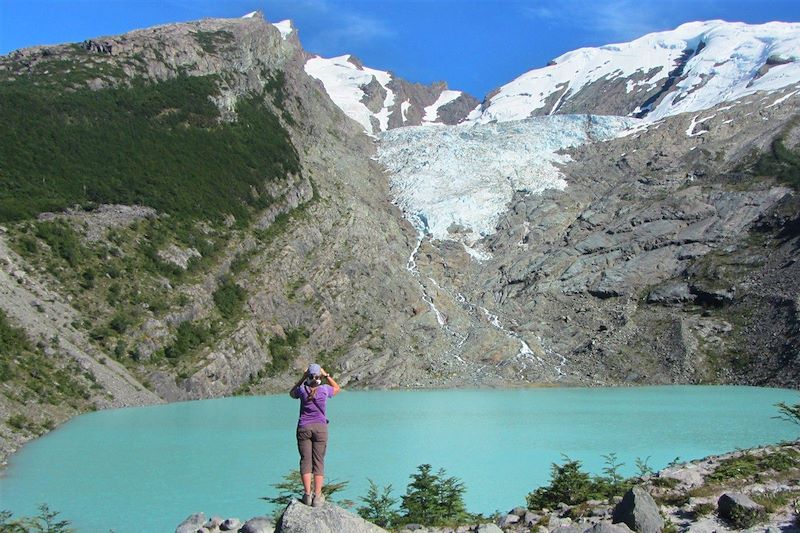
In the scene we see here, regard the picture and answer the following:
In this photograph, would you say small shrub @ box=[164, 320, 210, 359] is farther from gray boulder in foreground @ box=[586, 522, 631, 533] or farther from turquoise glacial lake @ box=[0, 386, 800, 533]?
gray boulder in foreground @ box=[586, 522, 631, 533]

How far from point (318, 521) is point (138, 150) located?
236 feet

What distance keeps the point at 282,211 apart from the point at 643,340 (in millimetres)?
39174

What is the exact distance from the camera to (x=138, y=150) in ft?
245

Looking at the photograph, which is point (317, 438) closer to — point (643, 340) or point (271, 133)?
point (643, 340)

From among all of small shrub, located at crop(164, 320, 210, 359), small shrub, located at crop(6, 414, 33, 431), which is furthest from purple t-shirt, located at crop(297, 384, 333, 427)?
small shrub, located at crop(164, 320, 210, 359)

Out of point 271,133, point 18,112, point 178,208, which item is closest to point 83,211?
point 178,208

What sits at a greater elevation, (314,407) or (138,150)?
(138,150)

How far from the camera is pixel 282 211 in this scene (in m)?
80.0

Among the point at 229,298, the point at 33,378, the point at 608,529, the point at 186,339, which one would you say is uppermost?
the point at 229,298

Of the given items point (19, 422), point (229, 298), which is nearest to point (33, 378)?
point (19, 422)

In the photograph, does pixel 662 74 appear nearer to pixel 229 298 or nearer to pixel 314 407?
pixel 229 298

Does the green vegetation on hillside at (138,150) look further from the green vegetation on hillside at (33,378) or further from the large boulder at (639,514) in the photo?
the large boulder at (639,514)

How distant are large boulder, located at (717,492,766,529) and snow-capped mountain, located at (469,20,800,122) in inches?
4183

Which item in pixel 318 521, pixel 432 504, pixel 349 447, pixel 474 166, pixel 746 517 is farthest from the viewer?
pixel 474 166
